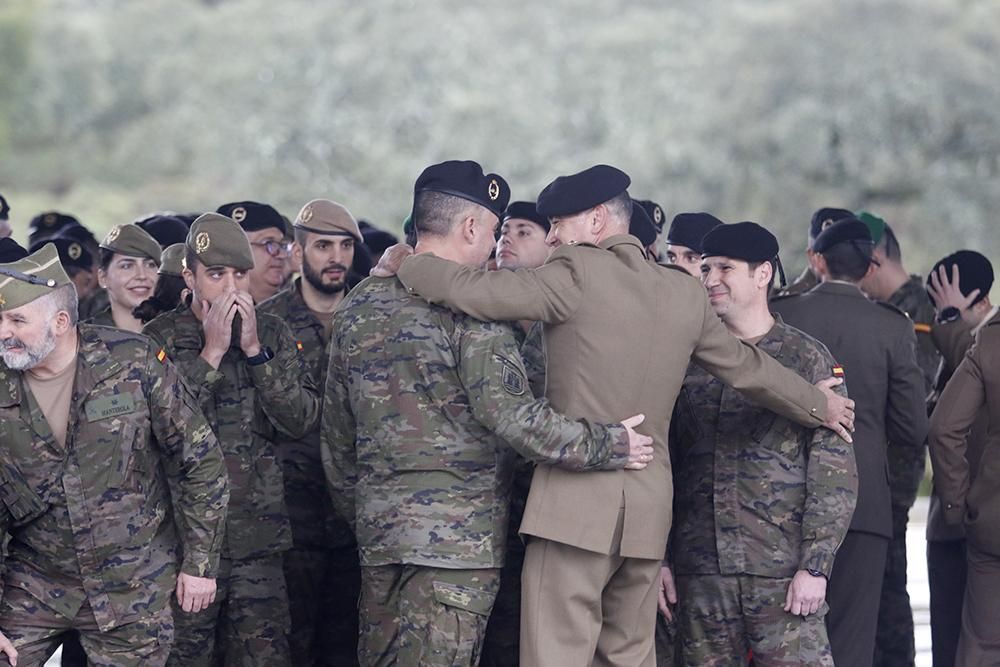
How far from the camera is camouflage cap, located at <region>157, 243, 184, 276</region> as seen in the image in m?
5.54

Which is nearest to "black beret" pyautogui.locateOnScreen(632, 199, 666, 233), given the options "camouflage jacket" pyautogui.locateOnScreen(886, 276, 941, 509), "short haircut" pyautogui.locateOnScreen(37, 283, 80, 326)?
"camouflage jacket" pyautogui.locateOnScreen(886, 276, 941, 509)

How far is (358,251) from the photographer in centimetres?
651

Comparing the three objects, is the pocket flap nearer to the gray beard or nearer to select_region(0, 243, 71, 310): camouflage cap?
the gray beard

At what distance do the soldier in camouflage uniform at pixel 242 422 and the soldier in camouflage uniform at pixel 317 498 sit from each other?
0.44 meters

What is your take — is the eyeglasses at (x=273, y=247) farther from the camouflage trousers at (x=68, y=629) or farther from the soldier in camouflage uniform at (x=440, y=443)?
the camouflage trousers at (x=68, y=629)

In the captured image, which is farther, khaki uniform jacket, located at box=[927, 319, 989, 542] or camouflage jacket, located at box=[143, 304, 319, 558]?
khaki uniform jacket, located at box=[927, 319, 989, 542]

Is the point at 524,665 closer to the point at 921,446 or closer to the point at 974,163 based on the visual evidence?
the point at 921,446

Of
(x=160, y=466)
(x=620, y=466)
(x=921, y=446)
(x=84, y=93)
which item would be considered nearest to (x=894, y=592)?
(x=921, y=446)

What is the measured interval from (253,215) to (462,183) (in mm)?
2106

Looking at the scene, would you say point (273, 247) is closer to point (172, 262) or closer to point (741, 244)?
point (172, 262)

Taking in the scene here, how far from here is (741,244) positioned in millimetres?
4793

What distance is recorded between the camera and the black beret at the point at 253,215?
630 centimetres

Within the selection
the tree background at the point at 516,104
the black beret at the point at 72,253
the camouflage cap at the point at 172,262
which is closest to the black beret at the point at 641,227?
the camouflage cap at the point at 172,262

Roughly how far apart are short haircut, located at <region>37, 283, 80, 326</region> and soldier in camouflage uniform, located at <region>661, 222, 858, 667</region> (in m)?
1.90
